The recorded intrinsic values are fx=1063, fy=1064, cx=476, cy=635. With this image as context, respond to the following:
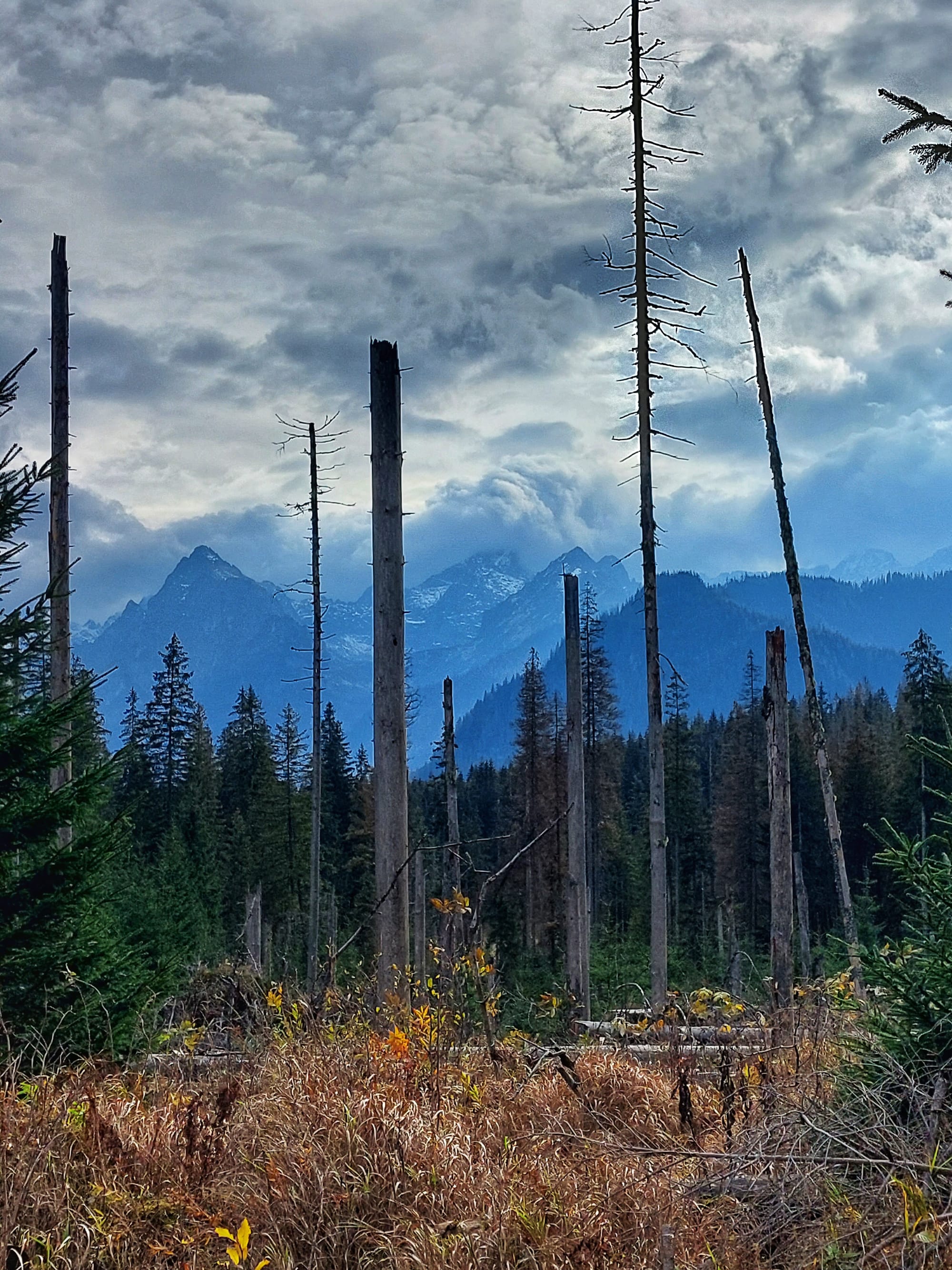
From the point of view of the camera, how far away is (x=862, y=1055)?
191 inches

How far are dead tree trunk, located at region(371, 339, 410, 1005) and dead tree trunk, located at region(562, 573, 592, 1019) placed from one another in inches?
362

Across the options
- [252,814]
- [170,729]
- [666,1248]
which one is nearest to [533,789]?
[252,814]

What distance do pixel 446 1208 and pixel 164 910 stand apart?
18.2 metres

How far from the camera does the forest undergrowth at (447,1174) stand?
12.5 feet

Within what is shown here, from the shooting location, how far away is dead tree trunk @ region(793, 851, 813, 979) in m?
21.0

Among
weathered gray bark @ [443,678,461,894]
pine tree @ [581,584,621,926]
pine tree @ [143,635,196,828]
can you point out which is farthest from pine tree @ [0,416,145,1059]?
pine tree @ [581,584,621,926]

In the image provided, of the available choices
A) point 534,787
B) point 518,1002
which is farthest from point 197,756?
point 518,1002

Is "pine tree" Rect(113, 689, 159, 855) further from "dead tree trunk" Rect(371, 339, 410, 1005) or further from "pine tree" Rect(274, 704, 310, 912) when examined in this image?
"dead tree trunk" Rect(371, 339, 410, 1005)

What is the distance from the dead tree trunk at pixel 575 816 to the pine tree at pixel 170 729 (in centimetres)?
2377

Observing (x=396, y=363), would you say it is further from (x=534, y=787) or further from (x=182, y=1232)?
(x=534, y=787)

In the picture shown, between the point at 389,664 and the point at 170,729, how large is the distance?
35474 mm

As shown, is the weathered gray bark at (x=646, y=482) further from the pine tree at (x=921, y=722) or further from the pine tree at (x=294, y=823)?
the pine tree at (x=294, y=823)

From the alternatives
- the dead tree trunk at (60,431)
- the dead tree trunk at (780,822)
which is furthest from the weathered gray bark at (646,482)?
the dead tree trunk at (60,431)

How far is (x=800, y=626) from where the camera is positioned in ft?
58.7
